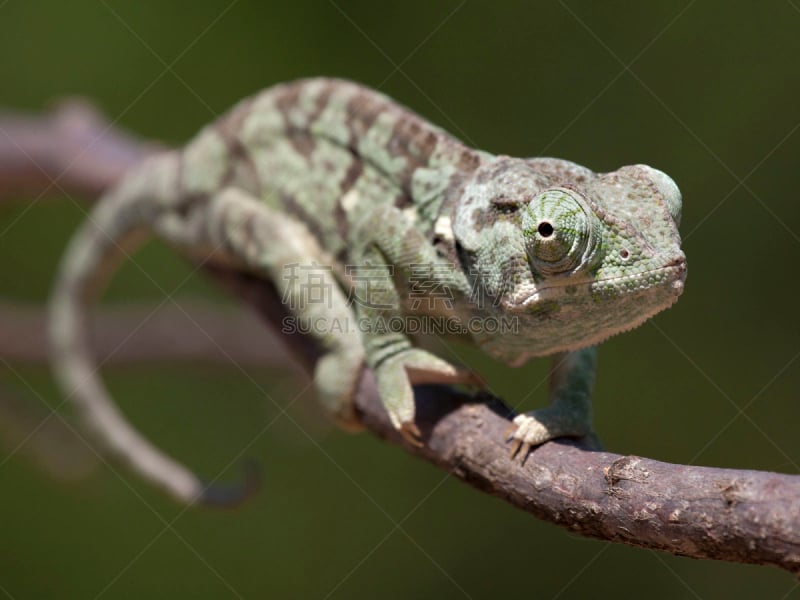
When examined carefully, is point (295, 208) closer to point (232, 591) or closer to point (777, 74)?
point (777, 74)

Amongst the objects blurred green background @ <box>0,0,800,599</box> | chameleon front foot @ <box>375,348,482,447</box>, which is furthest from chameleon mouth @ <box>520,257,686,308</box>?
blurred green background @ <box>0,0,800,599</box>

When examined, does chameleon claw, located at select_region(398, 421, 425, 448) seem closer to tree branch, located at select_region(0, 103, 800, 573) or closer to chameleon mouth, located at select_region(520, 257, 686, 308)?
tree branch, located at select_region(0, 103, 800, 573)

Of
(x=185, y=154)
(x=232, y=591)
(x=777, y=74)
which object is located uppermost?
(x=777, y=74)

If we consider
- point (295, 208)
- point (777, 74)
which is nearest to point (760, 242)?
point (777, 74)

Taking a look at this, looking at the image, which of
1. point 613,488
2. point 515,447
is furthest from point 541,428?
point 613,488

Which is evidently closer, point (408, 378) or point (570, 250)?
point (570, 250)

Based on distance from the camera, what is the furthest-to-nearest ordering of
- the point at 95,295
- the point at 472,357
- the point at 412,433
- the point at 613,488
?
1. the point at 472,357
2. the point at 95,295
3. the point at 412,433
4. the point at 613,488

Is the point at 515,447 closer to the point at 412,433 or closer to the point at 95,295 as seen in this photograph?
the point at 412,433
